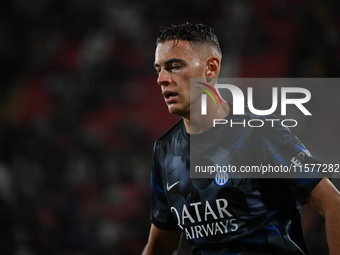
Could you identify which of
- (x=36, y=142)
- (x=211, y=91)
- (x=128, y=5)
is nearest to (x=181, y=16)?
(x=128, y=5)

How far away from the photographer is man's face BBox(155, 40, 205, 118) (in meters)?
2.05

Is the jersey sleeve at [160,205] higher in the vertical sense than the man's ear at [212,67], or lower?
lower

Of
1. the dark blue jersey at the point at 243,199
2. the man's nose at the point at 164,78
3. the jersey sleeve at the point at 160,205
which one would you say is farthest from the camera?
the jersey sleeve at the point at 160,205

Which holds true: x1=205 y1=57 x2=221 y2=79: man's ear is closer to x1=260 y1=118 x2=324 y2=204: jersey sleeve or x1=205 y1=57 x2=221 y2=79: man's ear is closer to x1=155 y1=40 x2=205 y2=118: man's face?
x1=155 y1=40 x2=205 y2=118: man's face

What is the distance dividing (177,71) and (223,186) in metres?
0.53

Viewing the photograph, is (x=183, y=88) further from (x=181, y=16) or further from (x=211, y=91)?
(x=181, y=16)

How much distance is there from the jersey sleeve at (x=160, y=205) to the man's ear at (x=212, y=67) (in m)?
0.50

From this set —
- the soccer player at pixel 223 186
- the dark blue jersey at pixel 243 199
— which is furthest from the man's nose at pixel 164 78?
the dark blue jersey at pixel 243 199

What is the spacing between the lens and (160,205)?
231 cm

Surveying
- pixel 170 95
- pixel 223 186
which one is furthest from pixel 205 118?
pixel 223 186

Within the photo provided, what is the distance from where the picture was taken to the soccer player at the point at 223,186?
1847mm

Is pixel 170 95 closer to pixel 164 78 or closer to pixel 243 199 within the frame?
pixel 164 78
